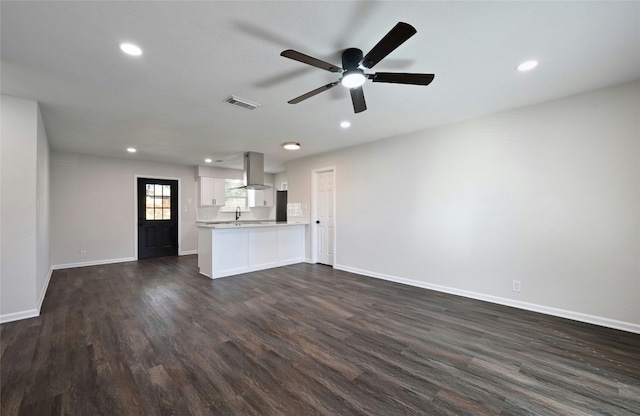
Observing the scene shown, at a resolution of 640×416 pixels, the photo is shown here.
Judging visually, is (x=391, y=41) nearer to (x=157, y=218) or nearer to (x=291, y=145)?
(x=291, y=145)

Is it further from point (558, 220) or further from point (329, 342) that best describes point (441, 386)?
point (558, 220)

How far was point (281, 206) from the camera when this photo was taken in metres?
8.55

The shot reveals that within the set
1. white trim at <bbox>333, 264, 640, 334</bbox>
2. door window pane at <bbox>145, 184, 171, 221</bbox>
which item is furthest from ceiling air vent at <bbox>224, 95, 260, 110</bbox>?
door window pane at <bbox>145, 184, 171, 221</bbox>

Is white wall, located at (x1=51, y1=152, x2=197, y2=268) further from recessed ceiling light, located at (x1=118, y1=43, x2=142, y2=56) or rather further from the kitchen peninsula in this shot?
recessed ceiling light, located at (x1=118, y1=43, x2=142, y2=56)

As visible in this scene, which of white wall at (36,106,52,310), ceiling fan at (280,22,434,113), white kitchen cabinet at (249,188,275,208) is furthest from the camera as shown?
white kitchen cabinet at (249,188,275,208)

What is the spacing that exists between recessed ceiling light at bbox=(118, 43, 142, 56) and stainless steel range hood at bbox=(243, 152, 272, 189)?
3.49 meters

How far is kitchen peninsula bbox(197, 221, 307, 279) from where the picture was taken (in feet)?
15.2

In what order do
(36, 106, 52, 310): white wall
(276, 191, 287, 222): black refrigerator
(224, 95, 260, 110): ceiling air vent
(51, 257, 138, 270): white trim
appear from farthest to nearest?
(276, 191, 287, 222): black refrigerator, (51, 257, 138, 270): white trim, (36, 106, 52, 310): white wall, (224, 95, 260, 110): ceiling air vent

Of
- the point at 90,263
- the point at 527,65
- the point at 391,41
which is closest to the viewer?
the point at 391,41

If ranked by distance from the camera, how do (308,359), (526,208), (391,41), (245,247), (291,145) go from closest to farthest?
(391,41)
(308,359)
(526,208)
(291,145)
(245,247)

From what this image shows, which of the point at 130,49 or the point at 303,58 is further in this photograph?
the point at 130,49

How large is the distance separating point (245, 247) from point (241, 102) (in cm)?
292

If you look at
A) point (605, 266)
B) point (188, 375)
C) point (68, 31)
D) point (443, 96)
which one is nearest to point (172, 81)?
point (68, 31)

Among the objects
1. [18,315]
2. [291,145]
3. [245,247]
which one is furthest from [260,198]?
[18,315]
